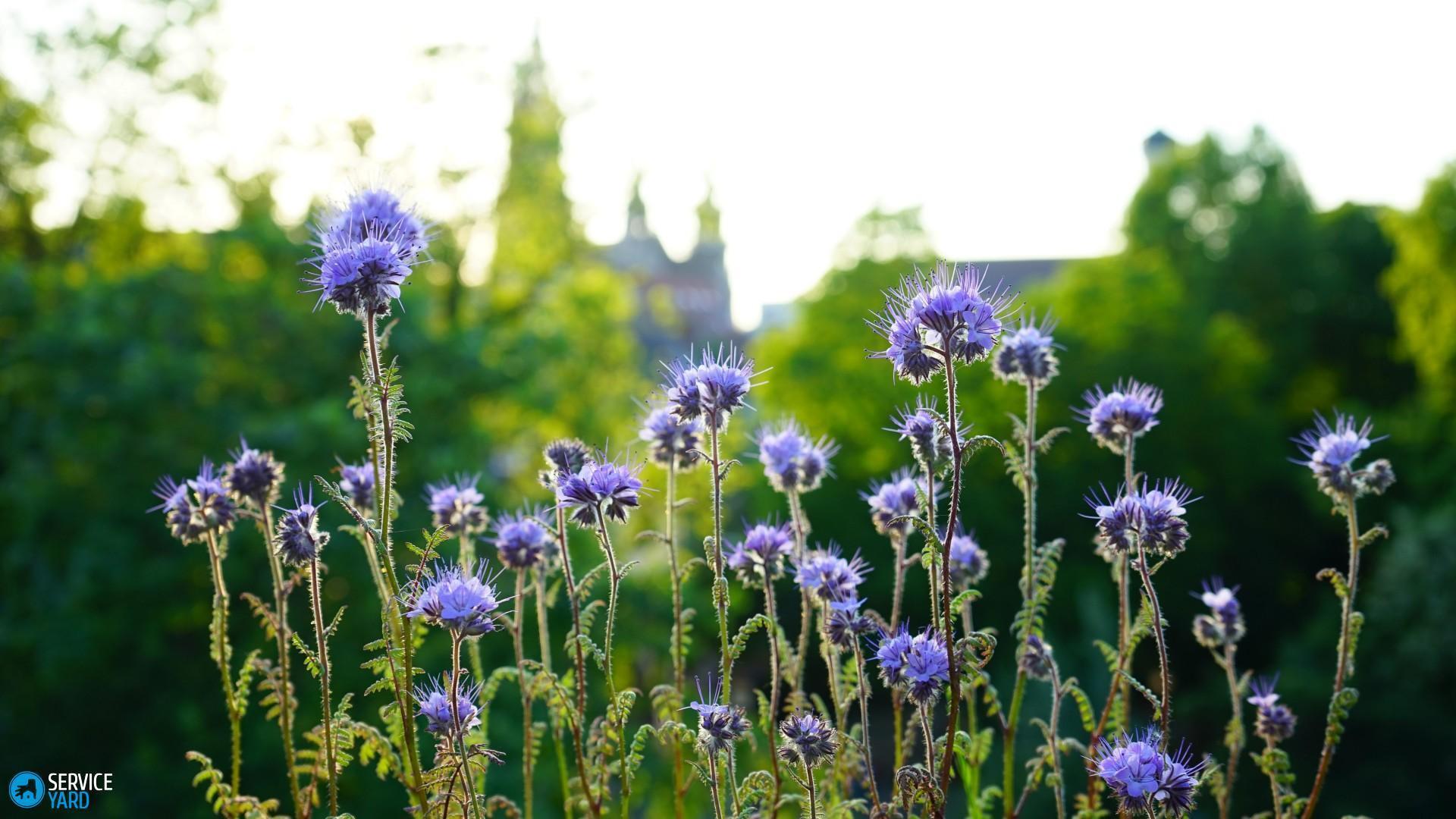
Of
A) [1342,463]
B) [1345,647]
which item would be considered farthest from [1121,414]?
[1345,647]

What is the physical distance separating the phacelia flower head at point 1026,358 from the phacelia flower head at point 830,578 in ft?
2.70

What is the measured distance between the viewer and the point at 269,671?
2.90m

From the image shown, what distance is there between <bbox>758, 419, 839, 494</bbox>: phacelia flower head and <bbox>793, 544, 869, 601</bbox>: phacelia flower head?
38cm

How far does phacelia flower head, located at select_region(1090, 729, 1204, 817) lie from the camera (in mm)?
2285

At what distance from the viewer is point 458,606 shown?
2.44m

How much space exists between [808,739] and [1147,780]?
2.43 feet

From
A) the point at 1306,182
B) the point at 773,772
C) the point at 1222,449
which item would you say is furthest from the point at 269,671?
the point at 1306,182

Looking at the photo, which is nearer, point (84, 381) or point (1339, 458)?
point (1339, 458)

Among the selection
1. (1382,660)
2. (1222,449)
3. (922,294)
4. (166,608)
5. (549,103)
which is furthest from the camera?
(1222,449)

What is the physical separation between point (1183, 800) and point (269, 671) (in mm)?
2244

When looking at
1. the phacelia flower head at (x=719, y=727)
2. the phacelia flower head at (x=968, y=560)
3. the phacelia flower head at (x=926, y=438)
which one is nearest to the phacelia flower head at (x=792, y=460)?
the phacelia flower head at (x=926, y=438)

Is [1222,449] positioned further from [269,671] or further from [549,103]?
[269,671]

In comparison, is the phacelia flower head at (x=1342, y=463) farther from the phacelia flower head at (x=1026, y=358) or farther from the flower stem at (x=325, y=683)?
the flower stem at (x=325, y=683)

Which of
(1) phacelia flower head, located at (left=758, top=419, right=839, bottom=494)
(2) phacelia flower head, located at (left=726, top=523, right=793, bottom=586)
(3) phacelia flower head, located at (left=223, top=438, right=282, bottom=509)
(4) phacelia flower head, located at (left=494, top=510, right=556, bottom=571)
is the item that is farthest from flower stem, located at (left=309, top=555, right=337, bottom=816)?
(1) phacelia flower head, located at (left=758, top=419, right=839, bottom=494)
